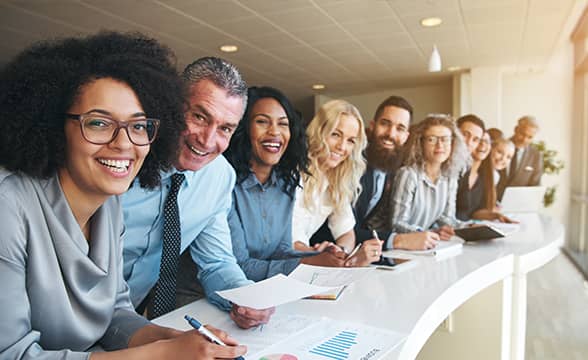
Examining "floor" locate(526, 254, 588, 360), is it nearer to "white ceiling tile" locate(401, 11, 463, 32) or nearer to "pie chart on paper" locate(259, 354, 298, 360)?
"pie chart on paper" locate(259, 354, 298, 360)

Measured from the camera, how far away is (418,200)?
2945 mm

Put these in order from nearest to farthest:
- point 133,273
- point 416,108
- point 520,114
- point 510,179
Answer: point 133,273 < point 510,179 < point 520,114 < point 416,108

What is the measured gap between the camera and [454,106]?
28.5 feet

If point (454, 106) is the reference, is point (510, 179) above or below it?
below

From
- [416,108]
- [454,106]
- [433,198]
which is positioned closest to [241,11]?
[433,198]

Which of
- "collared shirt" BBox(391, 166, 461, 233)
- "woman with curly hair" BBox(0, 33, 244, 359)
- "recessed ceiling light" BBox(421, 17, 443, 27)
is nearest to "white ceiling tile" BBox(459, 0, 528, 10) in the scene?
"recessed ceiling light" BBox(421, 17, 443, 27)

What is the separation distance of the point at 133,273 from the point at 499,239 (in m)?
2.04

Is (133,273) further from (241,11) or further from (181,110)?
(241,11)

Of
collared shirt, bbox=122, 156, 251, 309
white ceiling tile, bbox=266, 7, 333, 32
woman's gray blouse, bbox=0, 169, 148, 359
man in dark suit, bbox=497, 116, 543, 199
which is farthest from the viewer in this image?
white ceiling tile, bbox=266, 7, 333, 32

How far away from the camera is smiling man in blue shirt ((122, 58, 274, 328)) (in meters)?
1.44

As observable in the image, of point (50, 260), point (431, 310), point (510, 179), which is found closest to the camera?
point (50, 260)

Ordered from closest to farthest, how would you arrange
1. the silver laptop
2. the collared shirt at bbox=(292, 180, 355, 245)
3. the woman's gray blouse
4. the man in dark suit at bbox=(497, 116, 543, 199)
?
the woman's gray blouse → the collared shirt at bbox=(292, 180, 355, 245) → the silver laptop → the man in dark suit at bbox=(497, 116, 543, 199)

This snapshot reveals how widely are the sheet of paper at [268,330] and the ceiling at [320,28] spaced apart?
3948 mm

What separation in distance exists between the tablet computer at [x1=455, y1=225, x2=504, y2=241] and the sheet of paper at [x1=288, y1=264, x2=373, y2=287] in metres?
1.32
